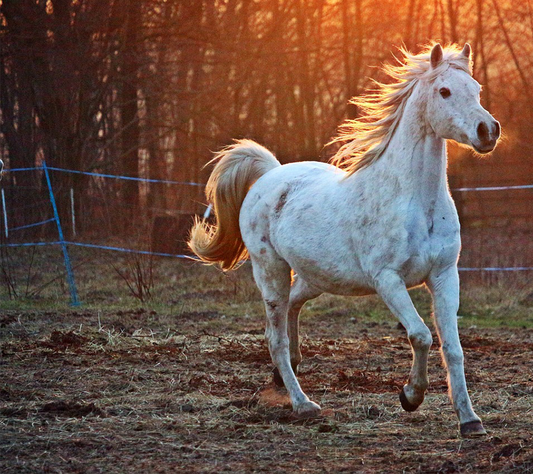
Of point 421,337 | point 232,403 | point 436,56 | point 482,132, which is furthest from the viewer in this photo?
point 232,403

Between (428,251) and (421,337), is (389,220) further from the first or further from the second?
(421,337)

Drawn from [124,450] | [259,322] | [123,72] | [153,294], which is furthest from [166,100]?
[124,450]

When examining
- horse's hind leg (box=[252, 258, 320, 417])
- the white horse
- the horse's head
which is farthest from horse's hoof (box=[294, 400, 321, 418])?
the horse's head

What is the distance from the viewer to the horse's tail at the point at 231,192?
6.03 meters

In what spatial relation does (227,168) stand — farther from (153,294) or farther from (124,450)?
(153,294)

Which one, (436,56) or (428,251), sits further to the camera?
(436,56)

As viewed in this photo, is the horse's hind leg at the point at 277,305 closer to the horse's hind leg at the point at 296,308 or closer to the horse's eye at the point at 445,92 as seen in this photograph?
the horse's hind leg at the point at 296,308

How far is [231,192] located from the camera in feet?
19.8

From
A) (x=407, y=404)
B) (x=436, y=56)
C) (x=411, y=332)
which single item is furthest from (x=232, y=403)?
(x=436, y=56)

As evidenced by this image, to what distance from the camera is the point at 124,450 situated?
13.1ft

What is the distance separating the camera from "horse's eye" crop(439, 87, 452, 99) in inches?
170

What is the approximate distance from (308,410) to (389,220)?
119cm

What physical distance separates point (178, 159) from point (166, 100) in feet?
11.4

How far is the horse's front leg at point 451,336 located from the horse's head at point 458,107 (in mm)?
695
